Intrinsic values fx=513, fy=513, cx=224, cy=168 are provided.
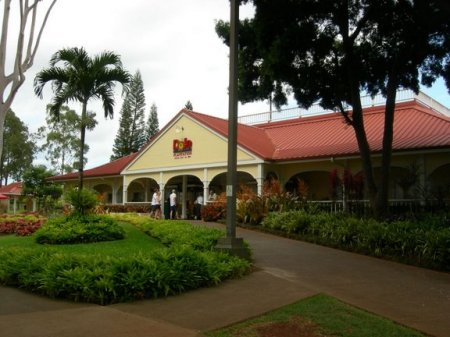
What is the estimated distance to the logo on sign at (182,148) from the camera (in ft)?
83.9

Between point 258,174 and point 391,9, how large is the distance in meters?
10.2

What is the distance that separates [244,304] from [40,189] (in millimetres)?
20609

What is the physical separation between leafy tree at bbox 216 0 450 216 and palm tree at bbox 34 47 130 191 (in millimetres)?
3904

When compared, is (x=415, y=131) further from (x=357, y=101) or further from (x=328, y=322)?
(x=328, y=322)

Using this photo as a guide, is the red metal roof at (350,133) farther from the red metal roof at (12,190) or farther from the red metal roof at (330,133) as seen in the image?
the red metal roof at (12,190)

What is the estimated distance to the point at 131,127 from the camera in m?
55.2

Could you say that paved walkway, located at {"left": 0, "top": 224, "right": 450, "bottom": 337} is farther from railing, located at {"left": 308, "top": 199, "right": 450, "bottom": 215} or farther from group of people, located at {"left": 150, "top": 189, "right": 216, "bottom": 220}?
group of people, located at {"left": 150, "top": 189, "right": 216, "bottom": 220}

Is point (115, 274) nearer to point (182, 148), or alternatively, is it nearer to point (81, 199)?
point (81, 199)

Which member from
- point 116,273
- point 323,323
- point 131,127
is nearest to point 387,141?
point 323,323

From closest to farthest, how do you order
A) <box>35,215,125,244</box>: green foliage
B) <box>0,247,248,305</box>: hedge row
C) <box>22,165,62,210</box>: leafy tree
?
<box>0,247,248,305</box>: hedge row
<box>35,215,125,244</box>: green foliage
<box>22,165,62,210</box>: leafy tree

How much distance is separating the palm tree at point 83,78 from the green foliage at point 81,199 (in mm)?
2107

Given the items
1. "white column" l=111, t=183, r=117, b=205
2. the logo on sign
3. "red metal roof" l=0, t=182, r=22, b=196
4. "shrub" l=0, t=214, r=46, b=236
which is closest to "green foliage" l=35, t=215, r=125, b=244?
"shrub" l=0, t=214, r=46, b=236

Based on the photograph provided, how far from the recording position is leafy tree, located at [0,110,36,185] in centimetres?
5725

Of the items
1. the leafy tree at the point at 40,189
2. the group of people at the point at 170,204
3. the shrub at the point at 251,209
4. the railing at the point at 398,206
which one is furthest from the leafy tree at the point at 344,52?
the leafy tree at the point at 40,189
